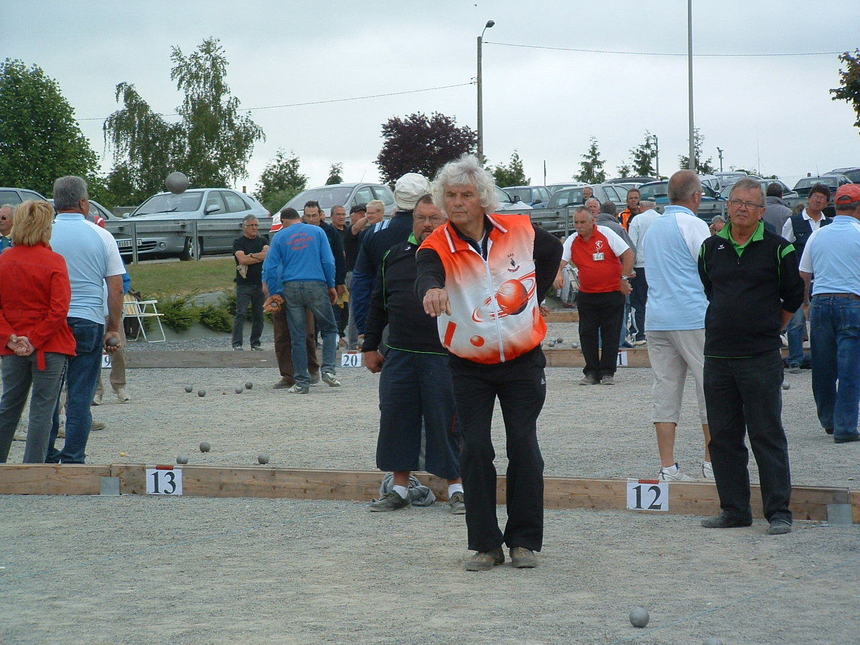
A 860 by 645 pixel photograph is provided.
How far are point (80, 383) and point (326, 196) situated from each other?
1816 centimetres

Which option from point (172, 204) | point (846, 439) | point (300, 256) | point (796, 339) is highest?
Answer: point (172, 204)

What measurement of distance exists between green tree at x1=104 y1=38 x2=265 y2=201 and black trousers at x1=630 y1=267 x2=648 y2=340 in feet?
135

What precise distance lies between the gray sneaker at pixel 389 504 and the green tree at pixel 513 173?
51.5 metres

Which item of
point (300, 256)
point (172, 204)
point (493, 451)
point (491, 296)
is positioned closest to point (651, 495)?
point (493, 451)

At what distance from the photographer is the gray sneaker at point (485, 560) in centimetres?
584

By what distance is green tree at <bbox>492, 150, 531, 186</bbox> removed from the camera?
2323 inches

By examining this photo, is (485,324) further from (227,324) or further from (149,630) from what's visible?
(227,324)

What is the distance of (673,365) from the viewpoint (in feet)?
25.9

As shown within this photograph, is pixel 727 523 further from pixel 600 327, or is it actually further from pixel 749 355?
pixel 600 327

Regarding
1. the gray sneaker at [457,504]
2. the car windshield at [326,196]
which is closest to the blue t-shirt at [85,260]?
the gray sneaker at [457,504]

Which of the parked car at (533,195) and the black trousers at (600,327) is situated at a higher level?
the parked car at (533,195)

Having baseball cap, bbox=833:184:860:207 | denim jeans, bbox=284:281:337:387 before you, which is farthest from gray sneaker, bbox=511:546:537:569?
denim jeans, bbox=284:281:337:387

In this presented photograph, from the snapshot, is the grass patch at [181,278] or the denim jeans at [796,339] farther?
the grass patch at [181,278]

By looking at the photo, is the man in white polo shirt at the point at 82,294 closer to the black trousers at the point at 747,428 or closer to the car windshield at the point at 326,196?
the black trousers at the point at 747,428
